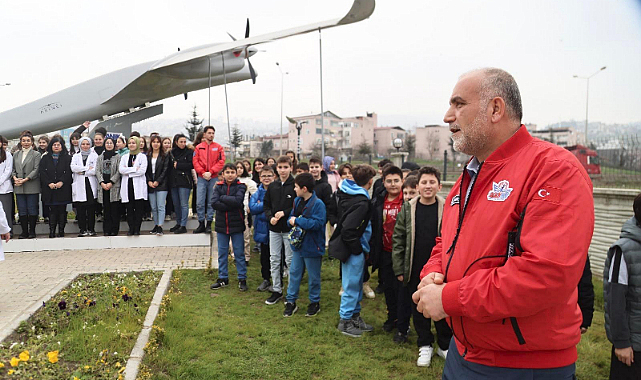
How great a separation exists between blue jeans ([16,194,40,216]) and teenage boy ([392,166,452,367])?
812 cm

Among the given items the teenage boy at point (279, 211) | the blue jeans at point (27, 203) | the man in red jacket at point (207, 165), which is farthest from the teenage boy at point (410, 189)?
the blue jeans at point (27, 203)

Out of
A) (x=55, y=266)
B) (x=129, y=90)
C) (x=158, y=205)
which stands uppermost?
(x=129, y=90)

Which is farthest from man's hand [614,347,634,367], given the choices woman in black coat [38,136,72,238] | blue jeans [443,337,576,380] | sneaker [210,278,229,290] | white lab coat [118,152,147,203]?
woman in black coat [38,136,72,238]

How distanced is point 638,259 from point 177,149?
28.6 feet

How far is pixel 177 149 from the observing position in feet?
31.4

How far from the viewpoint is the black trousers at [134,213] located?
9258 millimetres

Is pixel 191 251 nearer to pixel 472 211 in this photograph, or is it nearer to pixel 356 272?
pixel 356 272

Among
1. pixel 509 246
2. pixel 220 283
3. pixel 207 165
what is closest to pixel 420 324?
pixel 509 246

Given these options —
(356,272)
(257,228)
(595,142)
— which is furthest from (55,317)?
(595,142)

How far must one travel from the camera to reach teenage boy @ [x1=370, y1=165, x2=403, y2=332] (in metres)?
5.15

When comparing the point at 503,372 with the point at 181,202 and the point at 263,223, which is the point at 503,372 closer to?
the point at 263,223

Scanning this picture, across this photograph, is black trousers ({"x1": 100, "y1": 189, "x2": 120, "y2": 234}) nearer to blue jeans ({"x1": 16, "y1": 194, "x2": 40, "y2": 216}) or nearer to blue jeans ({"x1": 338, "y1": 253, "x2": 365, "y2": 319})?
blue jeans ({"x1": 16, "y1": 194, "x2": 40, "y2": 216})

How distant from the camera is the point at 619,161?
314 inches

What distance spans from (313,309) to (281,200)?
5.10 ft
